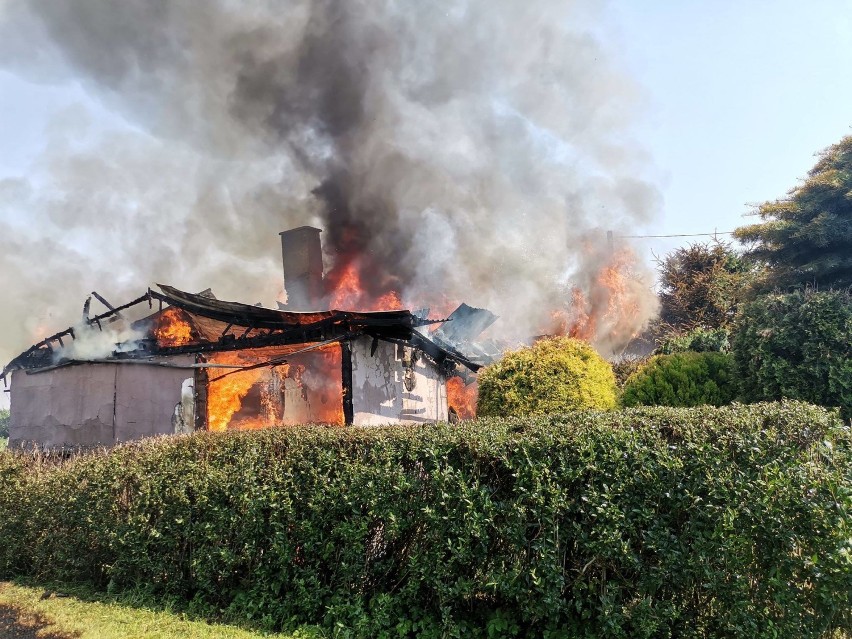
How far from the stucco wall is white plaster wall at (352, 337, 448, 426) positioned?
13.6 feet

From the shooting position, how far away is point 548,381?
9836 mm

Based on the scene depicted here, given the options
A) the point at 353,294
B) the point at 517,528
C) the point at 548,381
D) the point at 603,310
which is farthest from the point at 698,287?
the point at 517,528

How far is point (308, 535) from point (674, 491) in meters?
3.14

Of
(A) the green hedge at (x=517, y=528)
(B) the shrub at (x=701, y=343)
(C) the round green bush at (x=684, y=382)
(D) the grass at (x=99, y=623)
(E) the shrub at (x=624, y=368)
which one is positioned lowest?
(D) the grass at (x=99, y=623)

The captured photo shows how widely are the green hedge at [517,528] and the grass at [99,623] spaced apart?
0.25 m

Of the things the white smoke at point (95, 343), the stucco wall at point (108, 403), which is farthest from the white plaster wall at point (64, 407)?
the white smoke at point (95, 343)

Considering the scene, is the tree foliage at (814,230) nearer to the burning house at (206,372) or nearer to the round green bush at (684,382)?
the round green bush at (684,382)

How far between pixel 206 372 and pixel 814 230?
52.5ft

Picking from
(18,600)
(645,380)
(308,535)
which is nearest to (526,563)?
(308,535)

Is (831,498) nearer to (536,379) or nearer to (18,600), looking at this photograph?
(536,379)

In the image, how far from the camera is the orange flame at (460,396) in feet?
62.4

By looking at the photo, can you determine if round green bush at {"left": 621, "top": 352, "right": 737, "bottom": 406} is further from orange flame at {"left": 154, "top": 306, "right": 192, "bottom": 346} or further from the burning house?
orange flame at {"left": 154, "top": 306, "right": 192, "bottom": 346}

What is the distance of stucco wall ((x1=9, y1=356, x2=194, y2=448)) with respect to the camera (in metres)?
13.2

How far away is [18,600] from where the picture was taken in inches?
243
